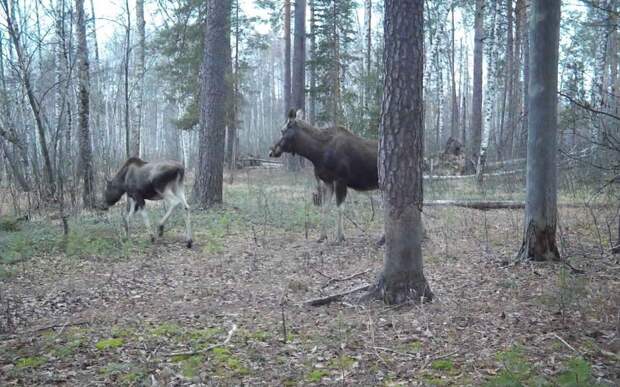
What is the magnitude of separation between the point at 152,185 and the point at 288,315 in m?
5.59

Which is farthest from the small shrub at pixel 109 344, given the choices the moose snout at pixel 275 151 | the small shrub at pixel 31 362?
the moose snout at pixel 275 151

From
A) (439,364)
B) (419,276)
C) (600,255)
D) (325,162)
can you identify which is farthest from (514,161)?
(439,364)

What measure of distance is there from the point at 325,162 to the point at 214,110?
4631mm

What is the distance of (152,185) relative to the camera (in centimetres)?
1060

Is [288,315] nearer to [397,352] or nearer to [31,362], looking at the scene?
[397,352]

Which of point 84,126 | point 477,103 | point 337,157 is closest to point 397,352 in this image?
point 337,157

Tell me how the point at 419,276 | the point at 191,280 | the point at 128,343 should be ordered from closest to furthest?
1. the point at 128,343
2. the point at 419,276
3. the point at 191,280

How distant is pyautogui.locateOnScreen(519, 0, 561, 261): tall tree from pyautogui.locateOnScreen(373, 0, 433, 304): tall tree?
7.76 ft

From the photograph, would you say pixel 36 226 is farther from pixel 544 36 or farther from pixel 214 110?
pixel 544 36

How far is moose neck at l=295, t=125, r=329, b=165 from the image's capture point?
442 inches

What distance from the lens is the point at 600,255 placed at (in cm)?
774

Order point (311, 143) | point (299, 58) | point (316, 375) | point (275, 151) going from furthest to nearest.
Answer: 1. point (299, 58)
2. point (275, 151)
3. point (311, 143)
4. point (316, 375)

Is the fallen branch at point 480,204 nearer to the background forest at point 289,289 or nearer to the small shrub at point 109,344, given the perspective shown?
the background forest at point 289,289

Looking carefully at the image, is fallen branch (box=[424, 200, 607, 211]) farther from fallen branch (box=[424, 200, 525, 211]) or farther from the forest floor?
the forest floor
